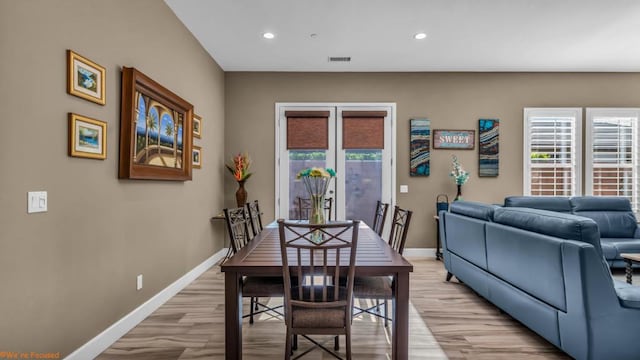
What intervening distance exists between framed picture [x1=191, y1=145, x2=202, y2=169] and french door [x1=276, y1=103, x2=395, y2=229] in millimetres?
1301

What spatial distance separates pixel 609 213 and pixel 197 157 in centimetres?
551

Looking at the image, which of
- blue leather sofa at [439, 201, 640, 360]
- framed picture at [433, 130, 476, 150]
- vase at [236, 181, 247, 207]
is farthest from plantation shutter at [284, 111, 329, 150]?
blue leather sofa at [439, 201, 640, 360]

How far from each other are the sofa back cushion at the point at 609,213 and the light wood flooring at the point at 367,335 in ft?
7.99

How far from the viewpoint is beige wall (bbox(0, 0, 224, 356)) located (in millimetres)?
1607

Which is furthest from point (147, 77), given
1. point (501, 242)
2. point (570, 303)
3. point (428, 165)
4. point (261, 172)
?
point (428, 165)

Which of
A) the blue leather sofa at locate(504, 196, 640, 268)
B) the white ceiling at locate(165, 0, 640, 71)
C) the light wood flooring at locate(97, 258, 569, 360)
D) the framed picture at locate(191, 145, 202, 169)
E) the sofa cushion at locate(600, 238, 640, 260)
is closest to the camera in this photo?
the light wood flooring at locate(97, 258, 569, 360)

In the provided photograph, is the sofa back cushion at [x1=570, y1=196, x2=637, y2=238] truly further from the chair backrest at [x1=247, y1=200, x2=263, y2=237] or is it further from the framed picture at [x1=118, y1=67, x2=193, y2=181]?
the framed picture at [x1=118, y1=67, x2=193, y2=181]

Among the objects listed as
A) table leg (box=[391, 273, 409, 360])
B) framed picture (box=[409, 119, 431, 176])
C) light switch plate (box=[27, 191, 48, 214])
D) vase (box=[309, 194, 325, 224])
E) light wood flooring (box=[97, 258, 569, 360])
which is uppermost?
framed picture (box=[409, 119, 431, 176])

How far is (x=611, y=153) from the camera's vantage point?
5066mm

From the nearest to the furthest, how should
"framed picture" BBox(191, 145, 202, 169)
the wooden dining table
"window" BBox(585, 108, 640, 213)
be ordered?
the wooden dining table
"framed picture" BBox(191, 145, 202, 169)
"window" BBox(585, 108, 640, 213)

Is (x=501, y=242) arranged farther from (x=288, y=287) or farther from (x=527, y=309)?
(x=288, y=287)

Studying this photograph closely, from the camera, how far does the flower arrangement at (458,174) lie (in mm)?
4863

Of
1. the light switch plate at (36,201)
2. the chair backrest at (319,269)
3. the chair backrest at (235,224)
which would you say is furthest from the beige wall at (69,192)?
the chair backrest at (319,269)

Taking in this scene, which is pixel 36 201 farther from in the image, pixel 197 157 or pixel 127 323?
pixel 197 157
